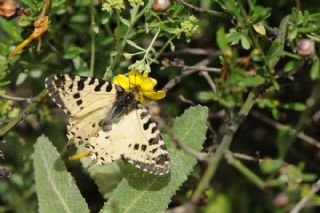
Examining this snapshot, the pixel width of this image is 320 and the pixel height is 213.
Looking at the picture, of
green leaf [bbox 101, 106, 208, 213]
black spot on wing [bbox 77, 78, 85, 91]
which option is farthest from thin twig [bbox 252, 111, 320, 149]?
black spot on wing [bbox 77, 78, 85, 91]

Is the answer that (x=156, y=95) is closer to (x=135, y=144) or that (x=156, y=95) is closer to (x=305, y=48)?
(x=135, y=144)

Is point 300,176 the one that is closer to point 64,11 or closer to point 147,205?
point 147,205

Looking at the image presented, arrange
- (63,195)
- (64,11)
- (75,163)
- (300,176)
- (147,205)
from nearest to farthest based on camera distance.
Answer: (300,176)
(147,205)
(63,195)
(64,11)
(75,163)

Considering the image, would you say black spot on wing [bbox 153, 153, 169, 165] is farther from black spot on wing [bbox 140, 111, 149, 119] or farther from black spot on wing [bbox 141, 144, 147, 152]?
black spot on wing [bbox 140, 111, 149, 119]

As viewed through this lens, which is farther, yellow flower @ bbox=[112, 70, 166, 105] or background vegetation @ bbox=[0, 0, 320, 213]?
Result: yellow flower @ bbox=[112, 70, 166, 105]

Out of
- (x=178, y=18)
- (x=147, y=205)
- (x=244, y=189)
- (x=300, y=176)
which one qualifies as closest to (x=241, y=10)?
(x=178, y=18)

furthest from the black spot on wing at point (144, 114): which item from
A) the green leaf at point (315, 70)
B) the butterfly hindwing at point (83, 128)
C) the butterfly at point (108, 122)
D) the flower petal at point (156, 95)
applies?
the green leaf at point (315, 70)
